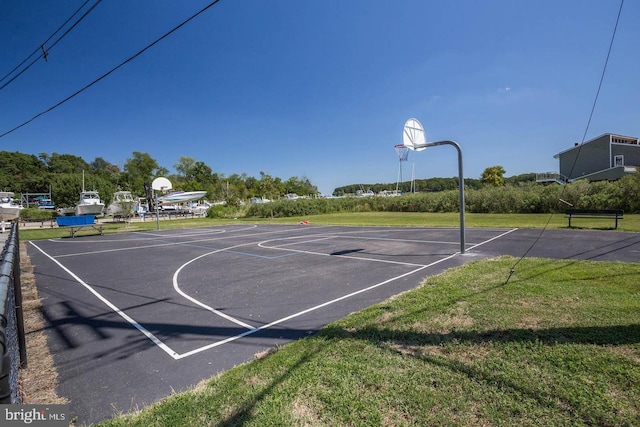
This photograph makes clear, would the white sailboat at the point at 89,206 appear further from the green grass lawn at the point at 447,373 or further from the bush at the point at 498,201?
the green grass lawn at the point at 447,373

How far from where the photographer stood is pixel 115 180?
3105 inches

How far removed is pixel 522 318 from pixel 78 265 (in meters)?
13.3

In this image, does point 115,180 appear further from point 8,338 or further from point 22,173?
point 8,338

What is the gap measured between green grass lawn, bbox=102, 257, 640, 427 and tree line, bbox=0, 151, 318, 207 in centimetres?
4680

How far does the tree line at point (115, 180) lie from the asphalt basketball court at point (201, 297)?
39296mm

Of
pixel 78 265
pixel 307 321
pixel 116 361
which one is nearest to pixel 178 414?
pixel 116 361

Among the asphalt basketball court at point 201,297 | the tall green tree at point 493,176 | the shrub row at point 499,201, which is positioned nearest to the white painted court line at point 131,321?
the asphalt basketball court at point 201,297

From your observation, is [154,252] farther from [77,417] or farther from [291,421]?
[291,421]

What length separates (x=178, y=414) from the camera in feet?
8.92

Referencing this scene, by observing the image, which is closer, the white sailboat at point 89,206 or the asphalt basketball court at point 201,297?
the asphalt basketball court at point 201,297

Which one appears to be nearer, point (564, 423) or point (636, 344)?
point (564, 423)

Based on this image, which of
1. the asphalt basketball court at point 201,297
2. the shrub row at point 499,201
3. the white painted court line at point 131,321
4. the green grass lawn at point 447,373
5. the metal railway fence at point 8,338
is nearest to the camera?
the metal railway fence at point 8,338

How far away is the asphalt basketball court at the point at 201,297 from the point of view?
3660mm

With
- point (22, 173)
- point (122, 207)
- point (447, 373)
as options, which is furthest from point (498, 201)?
point (22, 173)
